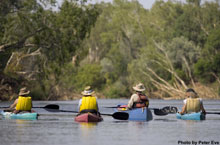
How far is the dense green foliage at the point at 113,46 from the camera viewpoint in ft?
168

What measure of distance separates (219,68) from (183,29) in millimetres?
11271

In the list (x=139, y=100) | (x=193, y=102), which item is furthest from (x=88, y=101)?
(x=193, y=102)

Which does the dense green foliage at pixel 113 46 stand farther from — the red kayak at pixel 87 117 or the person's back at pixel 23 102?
the red kayak at pixel 87 117

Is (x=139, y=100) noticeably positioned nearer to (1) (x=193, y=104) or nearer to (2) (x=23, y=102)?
(1) (x=193, y=104)

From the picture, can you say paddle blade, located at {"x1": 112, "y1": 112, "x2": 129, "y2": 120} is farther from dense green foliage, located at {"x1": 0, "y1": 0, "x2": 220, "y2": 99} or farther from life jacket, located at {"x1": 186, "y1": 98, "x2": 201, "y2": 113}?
dense green foliage, located at {"x1": 0, "y1": 0, "x2": 220, "y2": 99}

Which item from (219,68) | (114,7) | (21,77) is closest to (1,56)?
(21,77)

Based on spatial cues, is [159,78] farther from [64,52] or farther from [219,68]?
[64,52]

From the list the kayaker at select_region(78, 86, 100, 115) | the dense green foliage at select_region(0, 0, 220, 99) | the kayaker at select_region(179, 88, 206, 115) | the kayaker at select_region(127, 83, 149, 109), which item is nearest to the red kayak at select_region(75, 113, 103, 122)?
the kayaker at select_region(78, 86, 100, 115)

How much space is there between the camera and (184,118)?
26.3m

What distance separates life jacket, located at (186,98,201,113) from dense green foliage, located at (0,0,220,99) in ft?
88.6

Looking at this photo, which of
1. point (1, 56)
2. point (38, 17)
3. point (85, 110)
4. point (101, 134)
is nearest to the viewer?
point (101, 134)

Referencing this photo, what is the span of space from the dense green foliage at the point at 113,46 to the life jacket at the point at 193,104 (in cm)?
2701

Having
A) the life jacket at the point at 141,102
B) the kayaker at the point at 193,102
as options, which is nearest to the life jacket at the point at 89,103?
the life jacket at the point at 141,102

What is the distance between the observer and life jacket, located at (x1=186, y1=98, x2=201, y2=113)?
2534 cm
